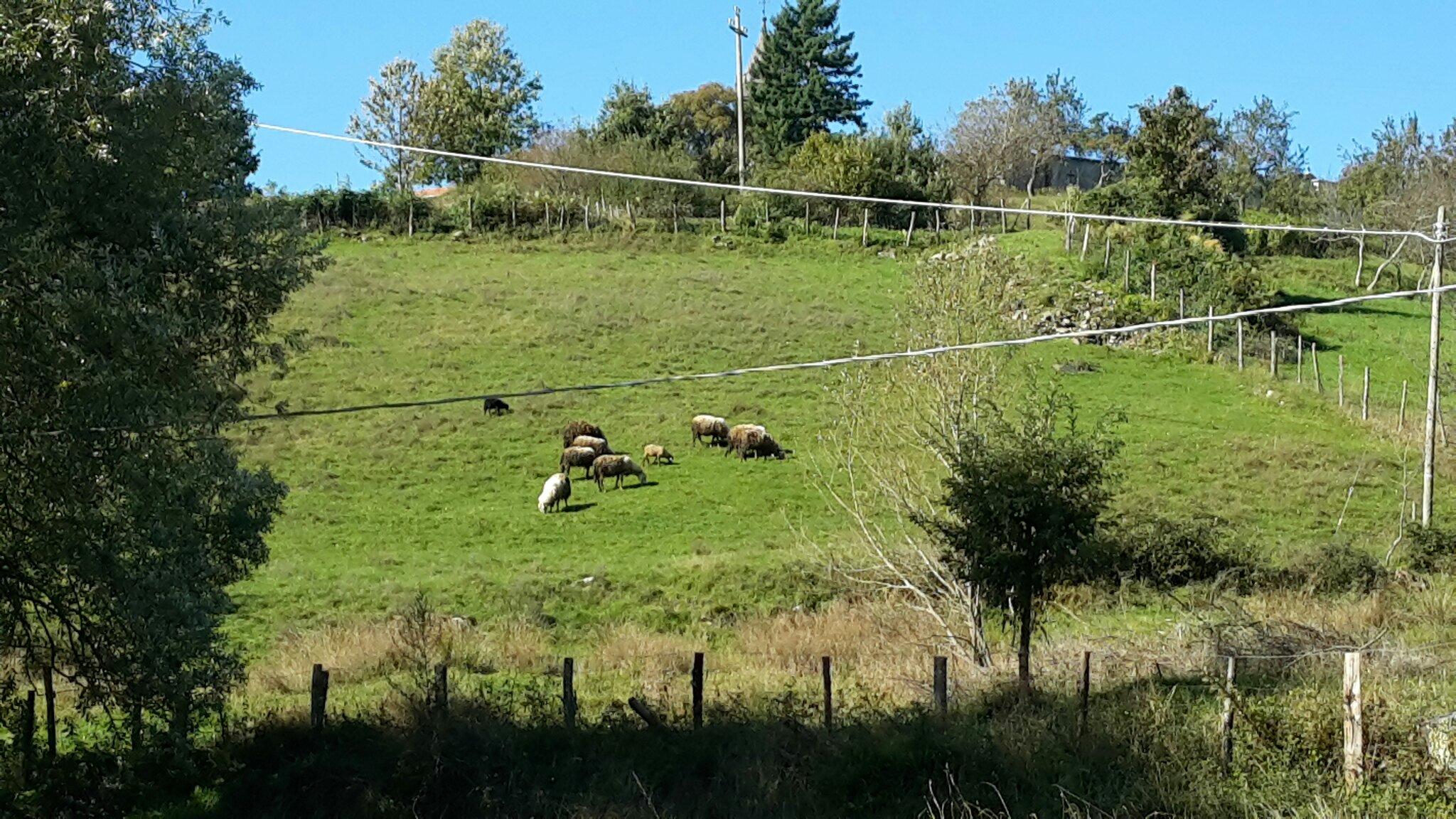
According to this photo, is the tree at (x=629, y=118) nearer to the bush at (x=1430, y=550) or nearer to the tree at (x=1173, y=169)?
the tree at (x=1173, y=169)

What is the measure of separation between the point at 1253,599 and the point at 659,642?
38.3 feet

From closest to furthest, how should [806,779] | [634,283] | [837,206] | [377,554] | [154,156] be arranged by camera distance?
[154,156]
[806,779]
[377,554]
[634,283]
[837,206]

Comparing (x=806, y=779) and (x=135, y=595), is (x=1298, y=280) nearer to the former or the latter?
(x=806, y=779)

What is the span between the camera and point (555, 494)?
33.5 meters

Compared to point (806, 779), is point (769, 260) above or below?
above

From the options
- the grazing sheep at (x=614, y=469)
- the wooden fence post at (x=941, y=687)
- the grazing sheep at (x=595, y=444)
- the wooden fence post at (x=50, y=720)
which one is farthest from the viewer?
the grazing sheep at (x=595, y=444)

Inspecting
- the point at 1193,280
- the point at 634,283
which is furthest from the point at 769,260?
the point at 1193,280

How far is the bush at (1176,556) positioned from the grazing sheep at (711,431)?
13.2 meters

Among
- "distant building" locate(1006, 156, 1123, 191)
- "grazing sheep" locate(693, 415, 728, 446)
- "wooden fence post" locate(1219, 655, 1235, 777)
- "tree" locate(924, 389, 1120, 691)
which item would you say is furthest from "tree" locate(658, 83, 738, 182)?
"wooden fence post" locate(1219, 655, 1235, 777)

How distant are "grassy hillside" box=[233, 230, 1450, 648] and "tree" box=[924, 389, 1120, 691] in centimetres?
673

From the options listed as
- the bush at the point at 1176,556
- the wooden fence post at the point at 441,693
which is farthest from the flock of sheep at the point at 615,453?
the wooden fence post at the point at 441,693

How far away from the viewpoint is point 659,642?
22969 millimetres

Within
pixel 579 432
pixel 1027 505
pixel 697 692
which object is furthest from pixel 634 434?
pixel 1027 505

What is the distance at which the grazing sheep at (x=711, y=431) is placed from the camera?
Answer: 127 ft
